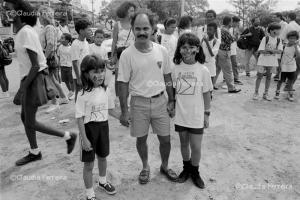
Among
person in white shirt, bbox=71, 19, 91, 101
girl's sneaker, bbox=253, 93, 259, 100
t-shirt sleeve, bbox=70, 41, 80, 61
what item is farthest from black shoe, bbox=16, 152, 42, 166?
girl's sneaker, bbox=253, 93, 259, 100

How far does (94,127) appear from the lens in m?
2.50

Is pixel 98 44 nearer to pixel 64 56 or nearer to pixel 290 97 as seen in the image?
pixel 64 56

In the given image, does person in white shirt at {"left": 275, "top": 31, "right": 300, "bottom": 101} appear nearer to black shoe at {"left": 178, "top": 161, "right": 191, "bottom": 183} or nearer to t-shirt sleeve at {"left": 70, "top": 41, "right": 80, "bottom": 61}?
black shoe at {"left": 178, "top": 161, "right": 191, "bottom": 183}

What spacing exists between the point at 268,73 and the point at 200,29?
5.80 ft

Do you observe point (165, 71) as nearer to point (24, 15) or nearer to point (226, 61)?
point (24, 15)

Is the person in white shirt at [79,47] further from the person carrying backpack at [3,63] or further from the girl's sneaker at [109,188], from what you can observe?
the person carrying backpack at [3,63]

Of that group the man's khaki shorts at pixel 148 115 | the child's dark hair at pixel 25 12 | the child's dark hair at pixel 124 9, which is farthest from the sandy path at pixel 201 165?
the child's dark hair at pixel 124 9

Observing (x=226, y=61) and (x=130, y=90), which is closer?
(x=130, y=90)

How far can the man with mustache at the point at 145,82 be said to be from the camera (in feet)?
8.60

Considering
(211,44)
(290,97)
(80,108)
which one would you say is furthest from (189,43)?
(290,97)

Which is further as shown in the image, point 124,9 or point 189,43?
point 124,9

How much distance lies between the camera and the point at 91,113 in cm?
247

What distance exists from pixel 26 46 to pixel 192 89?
1844mm

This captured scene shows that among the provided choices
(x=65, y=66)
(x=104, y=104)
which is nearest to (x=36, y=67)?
(x=104, y=104)
